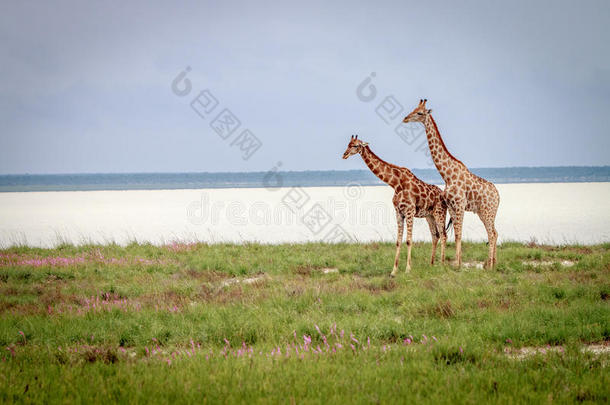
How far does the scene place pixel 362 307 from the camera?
965cm

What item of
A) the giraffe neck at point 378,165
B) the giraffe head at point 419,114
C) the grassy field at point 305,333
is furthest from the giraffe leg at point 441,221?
the giraffe head at point 419,114

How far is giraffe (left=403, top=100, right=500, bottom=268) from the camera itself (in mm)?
12531

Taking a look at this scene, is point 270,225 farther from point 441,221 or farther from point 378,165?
point 441,221

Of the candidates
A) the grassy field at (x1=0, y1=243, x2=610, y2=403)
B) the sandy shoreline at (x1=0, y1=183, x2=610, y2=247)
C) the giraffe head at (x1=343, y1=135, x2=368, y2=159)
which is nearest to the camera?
the grassy field at (x1=0, y1=243, x2=610, y2=403)

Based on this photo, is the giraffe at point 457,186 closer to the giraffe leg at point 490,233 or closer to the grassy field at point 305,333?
the giraffe leg at point 490,233

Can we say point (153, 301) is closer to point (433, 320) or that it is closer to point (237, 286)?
point (237, 286)

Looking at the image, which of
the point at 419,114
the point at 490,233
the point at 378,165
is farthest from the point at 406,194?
the point at 490,233

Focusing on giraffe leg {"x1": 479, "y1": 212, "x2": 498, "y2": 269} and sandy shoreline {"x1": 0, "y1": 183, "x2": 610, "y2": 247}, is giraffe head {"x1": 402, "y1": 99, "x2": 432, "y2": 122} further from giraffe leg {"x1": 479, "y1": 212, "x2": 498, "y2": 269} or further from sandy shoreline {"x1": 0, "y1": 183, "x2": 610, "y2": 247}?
sandy shoreline {"x1": 0, "y1": 183, "x2": 610, "y2": 247}

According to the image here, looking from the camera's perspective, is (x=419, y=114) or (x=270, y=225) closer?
(x=419, y=114)

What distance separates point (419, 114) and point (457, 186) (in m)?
2.02

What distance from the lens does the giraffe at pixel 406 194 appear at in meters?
12.6

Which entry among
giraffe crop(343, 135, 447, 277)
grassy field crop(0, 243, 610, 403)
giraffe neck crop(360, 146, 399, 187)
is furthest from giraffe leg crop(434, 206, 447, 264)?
giraffe neck crop(360, 146, 399, 187)

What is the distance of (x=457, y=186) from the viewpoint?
12.5 metres

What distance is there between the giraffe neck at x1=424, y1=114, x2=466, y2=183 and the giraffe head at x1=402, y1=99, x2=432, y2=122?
0.53 ft
